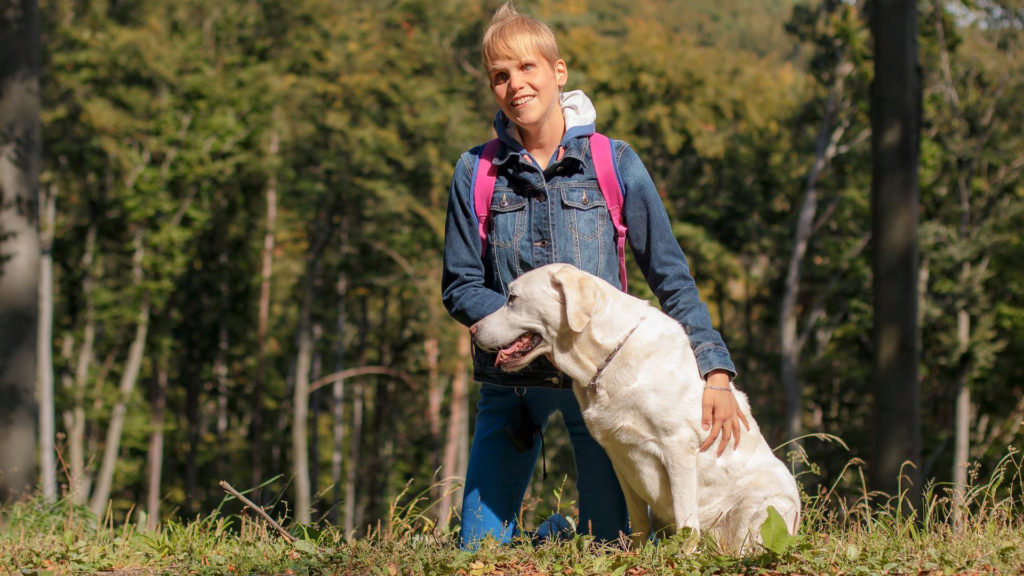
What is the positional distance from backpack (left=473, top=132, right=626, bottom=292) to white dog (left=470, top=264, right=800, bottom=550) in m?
0.31

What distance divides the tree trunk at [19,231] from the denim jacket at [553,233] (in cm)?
511

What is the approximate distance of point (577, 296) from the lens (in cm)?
378

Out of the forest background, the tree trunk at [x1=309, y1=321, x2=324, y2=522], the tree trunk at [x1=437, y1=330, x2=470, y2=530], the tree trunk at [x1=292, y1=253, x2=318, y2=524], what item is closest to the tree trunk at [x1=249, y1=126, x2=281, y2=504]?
the forest background

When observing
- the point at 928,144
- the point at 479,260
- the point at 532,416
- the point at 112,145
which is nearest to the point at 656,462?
the point at 532,416

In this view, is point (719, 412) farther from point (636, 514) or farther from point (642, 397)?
point (636, 514)

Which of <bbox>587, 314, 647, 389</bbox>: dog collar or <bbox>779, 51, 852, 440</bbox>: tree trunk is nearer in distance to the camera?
<bbox>587, 314, 647, 389</bbox>: dog collar

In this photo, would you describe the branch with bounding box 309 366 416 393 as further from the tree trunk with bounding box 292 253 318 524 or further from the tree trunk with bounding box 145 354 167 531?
the tree trunk with bounding box 145 354 167 531

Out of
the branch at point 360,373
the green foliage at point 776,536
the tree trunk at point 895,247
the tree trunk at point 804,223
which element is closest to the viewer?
the green foliage at point 776,536

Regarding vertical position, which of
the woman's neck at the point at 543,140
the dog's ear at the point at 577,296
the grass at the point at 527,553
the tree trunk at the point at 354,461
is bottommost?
the tree trunk at the point at 354,461

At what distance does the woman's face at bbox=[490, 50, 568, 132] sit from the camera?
397cm

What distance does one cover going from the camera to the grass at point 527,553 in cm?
345

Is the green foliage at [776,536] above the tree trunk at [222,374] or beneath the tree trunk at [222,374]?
above

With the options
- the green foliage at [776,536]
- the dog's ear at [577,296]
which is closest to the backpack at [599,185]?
the dog's ear at [577,296]

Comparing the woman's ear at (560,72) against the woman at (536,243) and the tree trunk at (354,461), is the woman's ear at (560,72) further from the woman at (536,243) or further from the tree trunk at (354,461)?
the tree trunk at (354,461)
